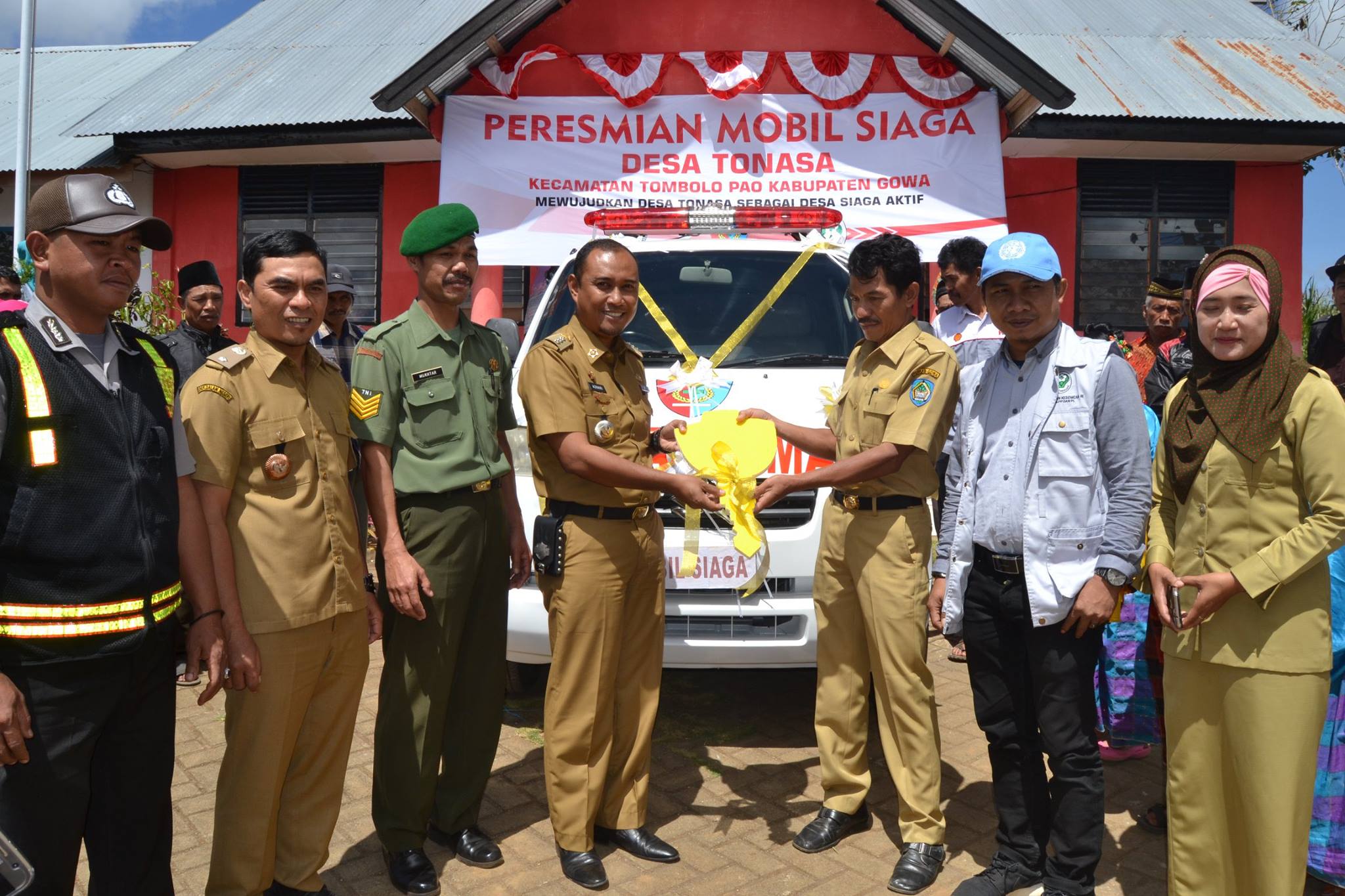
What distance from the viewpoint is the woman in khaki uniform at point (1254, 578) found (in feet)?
8.23

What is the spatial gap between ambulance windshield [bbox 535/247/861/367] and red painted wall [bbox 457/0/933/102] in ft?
12.1

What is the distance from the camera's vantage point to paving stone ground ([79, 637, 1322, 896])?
3260 millimetres

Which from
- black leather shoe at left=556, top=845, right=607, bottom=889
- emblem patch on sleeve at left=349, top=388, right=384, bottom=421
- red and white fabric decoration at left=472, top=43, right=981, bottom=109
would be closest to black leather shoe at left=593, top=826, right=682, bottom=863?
black leather shoe at left=556, top=845, right=607, bottom=889

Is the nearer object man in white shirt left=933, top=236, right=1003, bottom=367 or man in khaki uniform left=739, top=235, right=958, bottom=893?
man in khaki uniform left=739, top=235, right=958, bottom=893

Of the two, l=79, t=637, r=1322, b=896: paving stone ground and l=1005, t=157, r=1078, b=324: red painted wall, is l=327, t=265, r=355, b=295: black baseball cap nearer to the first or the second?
l=79, t=637, r=1322, b=896: paving stone ground

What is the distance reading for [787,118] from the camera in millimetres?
7641

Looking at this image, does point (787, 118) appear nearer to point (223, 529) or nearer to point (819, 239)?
point (819, 239)

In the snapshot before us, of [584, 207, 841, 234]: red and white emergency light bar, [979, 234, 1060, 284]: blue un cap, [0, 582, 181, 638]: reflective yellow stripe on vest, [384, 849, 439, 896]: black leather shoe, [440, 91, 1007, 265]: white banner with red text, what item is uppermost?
[440, 91, 1007, 265]: white banner with red text

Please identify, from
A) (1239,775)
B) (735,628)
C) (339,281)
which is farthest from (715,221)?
(1239,775)

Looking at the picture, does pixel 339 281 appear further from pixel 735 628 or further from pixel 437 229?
pixel 735 628

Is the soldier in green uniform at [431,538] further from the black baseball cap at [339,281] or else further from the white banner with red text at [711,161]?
the white banner with red text at [711,161]

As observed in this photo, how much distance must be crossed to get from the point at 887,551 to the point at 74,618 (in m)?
2.29

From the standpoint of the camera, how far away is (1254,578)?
2510mm

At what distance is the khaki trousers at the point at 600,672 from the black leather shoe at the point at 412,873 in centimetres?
42
